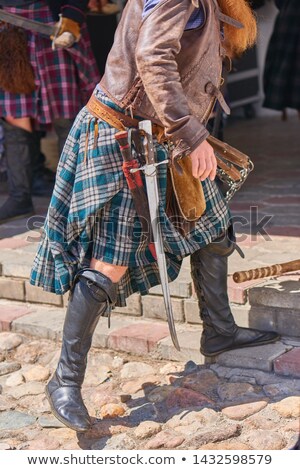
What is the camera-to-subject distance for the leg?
3.28 metres

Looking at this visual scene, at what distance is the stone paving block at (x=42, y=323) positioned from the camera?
13.9 ft

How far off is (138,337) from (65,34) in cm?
184

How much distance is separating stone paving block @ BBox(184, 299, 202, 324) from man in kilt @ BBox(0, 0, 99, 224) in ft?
5.56

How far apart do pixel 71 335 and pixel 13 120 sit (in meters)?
2.33

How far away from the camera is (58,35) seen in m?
4.97

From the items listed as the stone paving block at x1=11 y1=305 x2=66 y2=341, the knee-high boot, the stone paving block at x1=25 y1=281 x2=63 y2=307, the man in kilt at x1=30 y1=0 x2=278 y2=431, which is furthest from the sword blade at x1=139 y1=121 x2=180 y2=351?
the knee-high boot

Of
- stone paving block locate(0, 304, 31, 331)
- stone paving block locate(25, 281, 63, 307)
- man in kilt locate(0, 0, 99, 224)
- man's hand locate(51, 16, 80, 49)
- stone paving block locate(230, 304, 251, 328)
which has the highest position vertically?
man's hand locate(51, 16, 80, 49)

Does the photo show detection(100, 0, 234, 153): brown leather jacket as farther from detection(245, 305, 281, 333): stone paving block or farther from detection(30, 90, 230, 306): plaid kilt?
detection(245, 305, 281, 333): stone paving block

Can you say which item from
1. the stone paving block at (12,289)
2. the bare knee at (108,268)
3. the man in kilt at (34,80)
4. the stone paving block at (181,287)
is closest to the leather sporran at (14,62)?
the man in kilt at (34,80)

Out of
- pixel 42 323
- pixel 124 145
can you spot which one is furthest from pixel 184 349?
pixel 124 145

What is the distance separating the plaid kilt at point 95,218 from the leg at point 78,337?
2.7 inches

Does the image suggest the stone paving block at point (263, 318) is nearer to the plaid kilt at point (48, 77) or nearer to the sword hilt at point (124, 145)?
the sword hilt at point (124, 145)

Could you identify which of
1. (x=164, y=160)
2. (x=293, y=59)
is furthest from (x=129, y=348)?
(x=293, y=59)

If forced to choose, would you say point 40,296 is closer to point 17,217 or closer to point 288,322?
point 17,217
